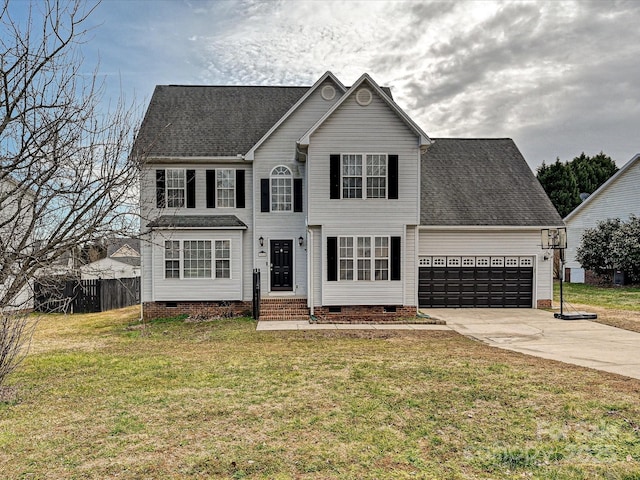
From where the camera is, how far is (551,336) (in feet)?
38.9

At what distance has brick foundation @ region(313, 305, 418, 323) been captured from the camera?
14.6 m

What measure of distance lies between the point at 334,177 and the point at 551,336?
8.18 meters

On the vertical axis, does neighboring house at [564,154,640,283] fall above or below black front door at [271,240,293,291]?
above

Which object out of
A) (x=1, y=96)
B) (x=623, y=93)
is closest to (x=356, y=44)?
(x=1, y=96)

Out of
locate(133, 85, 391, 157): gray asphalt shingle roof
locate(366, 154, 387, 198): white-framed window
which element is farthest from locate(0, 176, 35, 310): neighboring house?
locate(133, 85, 391, 157): gray asphalt shingle roof

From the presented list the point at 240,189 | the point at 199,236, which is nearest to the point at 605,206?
the point at 240,189

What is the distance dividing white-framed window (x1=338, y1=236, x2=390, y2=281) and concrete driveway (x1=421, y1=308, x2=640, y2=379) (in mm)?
2991

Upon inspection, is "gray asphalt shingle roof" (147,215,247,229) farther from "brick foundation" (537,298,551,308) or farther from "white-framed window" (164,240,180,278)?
"brick foundation" (537,298,551,308)

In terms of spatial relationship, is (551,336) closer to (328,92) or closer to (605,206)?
(328,92)

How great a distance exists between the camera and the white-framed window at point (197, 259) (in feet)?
51.6

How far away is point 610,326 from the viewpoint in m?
13.4

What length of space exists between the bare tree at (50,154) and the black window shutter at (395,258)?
9.72 m

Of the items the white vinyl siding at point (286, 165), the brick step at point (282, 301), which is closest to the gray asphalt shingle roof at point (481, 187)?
the white vinyl siding at point (286, 165)

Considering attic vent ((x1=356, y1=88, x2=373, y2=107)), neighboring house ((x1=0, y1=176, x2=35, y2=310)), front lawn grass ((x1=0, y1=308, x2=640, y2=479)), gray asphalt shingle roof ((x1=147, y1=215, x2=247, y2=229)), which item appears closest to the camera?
front lawn grass ((x1=0, y1=308, x2=640, y2=479))
